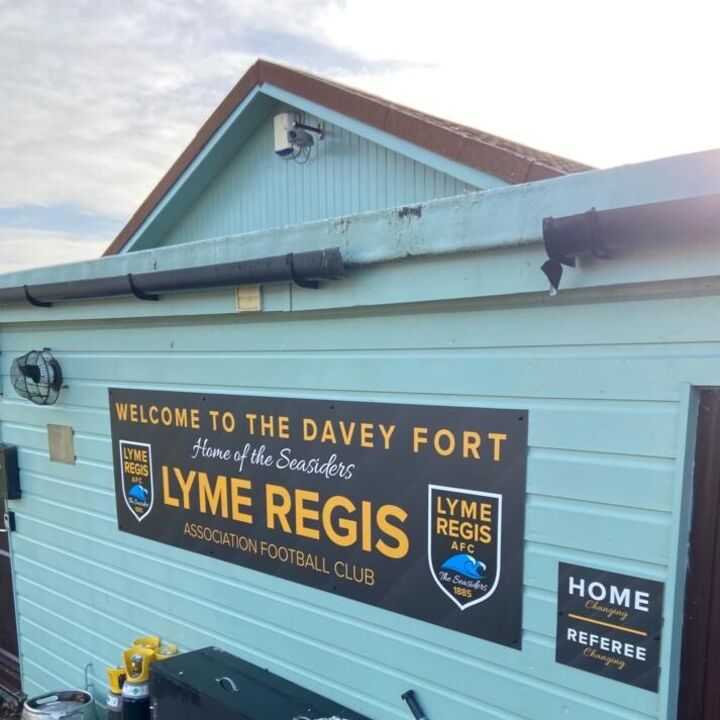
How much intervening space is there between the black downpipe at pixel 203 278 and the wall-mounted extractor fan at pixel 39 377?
37 centimetres

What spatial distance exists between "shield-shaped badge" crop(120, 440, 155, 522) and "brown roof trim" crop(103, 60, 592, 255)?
11.1ft

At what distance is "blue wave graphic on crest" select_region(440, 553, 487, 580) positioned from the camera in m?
2.20

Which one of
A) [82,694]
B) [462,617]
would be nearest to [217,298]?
[462,617]

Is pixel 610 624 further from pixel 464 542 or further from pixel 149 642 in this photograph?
pixel 149 642

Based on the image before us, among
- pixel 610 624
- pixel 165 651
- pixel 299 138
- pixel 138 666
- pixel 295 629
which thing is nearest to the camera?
pixel 610 624

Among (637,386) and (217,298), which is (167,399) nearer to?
(217,298)

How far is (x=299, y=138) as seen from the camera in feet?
22.8

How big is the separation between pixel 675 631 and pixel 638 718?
0.31m

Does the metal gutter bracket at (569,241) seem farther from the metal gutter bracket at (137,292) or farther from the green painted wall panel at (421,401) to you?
the metal gutter bracket at (137,292)

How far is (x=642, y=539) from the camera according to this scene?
1847mm

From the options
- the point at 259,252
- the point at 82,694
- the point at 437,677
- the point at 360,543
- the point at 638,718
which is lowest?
the point at 82,694

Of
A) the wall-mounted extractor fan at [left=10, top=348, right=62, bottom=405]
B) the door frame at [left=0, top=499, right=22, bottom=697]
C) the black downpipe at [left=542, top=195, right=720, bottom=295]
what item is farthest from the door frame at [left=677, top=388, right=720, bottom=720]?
the door frame at [left=0, top=499, right=22, bottom=697]

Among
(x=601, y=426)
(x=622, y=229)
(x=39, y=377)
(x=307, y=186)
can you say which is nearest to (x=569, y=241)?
(x=622, y=229)

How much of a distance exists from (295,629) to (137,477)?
1295 mm
